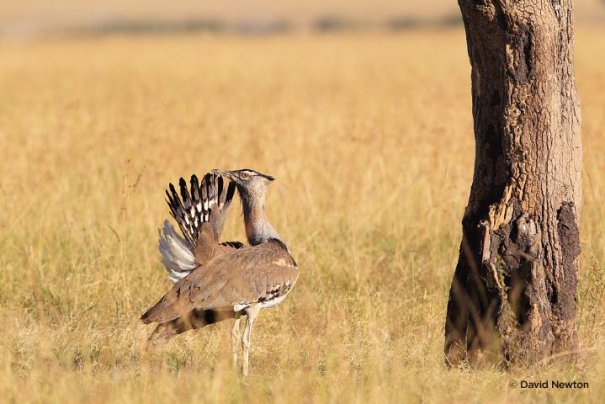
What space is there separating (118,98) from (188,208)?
11615 millimetres

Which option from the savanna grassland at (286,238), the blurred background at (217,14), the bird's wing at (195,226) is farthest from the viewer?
the blurred background at (217,14)

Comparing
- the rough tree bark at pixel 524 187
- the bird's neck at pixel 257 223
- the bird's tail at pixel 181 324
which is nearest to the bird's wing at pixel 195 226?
the bird's neck at pixel 257 223

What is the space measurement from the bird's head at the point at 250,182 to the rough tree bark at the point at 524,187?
1253 millimetres

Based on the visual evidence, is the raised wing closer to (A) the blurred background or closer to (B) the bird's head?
(B) the bird's head

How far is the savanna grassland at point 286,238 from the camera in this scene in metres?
5.01

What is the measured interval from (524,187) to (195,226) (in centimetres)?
191

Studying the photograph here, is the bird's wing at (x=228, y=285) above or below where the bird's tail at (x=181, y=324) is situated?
above

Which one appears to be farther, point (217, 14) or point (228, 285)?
point (217, 14)

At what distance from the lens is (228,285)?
5.38 metres

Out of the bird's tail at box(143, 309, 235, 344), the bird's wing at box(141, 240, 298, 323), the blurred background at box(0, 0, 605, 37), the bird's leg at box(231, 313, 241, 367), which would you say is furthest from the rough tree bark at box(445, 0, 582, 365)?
the blurred background at box(0, 0, 605, 37)

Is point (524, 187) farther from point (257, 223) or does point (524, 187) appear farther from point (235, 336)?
point (235, 336)

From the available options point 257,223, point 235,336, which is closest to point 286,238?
point 257,223

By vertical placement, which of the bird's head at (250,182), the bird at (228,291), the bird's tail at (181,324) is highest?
the bird's head at (250,182)

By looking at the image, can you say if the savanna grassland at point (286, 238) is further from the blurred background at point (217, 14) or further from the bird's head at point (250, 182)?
the blurred background at point (217, 14)
